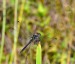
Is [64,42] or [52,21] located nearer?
[64,42]

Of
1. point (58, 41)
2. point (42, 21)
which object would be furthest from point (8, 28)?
point (58, 41)

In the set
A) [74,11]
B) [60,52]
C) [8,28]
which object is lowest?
[60,52]

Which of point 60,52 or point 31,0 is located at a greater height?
point 31,0

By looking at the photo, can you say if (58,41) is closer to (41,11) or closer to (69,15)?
(69,15)

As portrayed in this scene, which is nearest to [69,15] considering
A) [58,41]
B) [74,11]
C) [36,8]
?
[74,11]

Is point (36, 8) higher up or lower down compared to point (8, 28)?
higher up

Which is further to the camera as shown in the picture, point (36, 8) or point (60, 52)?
point (36, 8)

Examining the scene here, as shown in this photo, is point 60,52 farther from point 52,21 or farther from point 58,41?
point 52,21

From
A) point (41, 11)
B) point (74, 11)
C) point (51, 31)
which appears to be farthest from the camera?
point (41, 11)

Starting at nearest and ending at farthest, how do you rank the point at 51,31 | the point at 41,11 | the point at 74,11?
1. the point at 74,11
2. the point at 51,31
3. the point at 41,11
